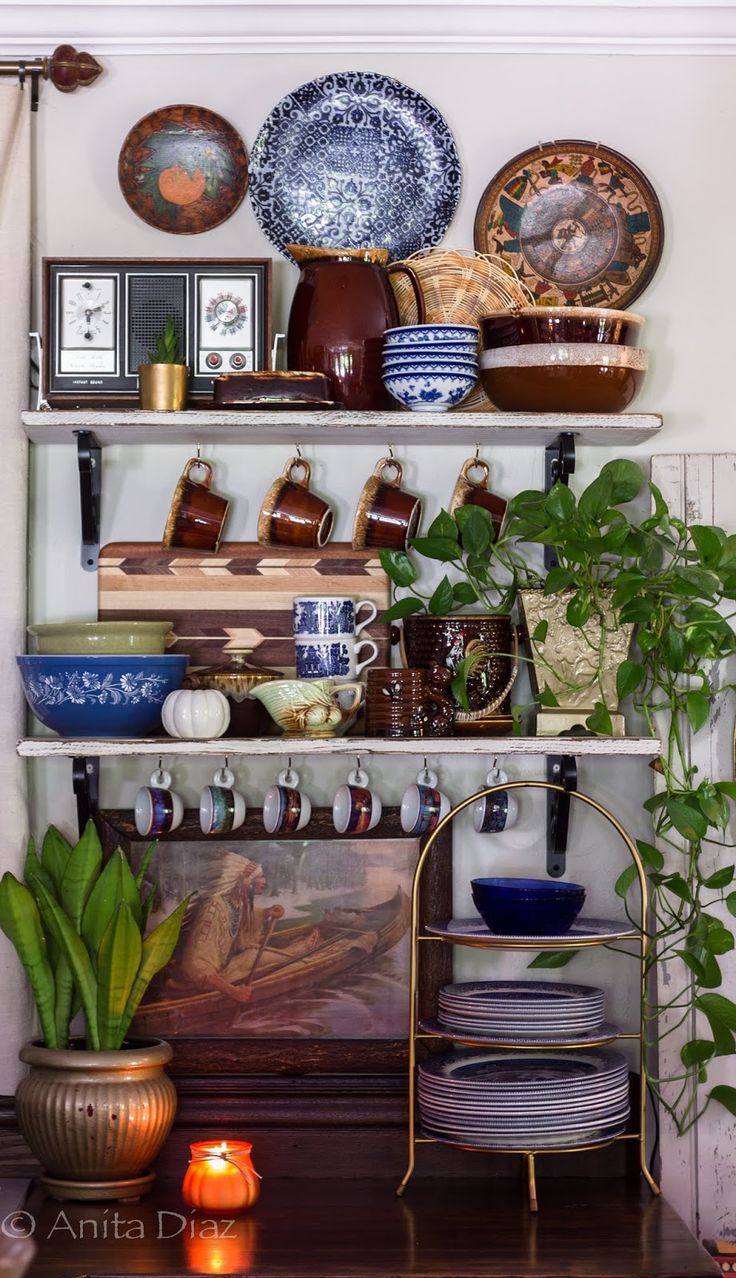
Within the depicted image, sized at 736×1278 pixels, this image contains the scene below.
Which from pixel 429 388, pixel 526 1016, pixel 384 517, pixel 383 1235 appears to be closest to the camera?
pixel 383 1235

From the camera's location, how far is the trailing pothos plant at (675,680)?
2.01 m

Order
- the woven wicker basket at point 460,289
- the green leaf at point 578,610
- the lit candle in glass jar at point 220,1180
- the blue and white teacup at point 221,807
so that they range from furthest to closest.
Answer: the woven wicker basket at point 460,289, the blue and white teacup at point 221,807, the green leaf at point 578,610, the lit candle in glass jar at point 220,1180

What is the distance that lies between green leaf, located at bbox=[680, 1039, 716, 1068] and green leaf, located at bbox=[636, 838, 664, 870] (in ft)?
0.83

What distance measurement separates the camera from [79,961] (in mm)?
1984

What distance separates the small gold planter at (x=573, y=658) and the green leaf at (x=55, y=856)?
0.72 m

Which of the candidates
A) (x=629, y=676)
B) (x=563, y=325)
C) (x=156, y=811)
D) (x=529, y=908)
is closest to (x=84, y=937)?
(x=156, y=811)

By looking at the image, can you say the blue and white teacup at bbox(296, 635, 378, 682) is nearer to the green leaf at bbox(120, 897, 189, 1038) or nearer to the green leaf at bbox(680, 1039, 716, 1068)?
the green leaf at bbox(120, 897, 189, 1038)

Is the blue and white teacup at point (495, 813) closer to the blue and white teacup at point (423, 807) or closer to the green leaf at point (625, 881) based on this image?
the blue and white teacup at point (423, 807)

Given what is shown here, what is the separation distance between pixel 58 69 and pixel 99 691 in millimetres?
980

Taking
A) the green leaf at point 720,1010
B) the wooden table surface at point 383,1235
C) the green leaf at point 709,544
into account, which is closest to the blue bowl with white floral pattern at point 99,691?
the wooden table surface at point 383,1235

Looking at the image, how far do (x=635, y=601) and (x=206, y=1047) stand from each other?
0.94m

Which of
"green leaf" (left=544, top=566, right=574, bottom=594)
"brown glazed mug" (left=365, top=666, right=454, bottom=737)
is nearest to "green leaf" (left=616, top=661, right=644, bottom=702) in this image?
"green leaf" (left=544, top=566, right=574, bottom=594)

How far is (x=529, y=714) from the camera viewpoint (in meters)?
2.19

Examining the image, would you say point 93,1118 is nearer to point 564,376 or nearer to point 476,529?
point 476,529
